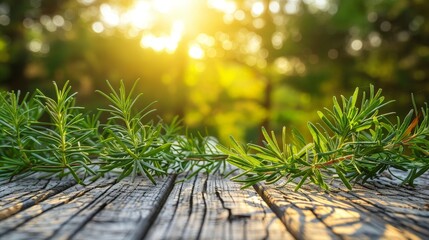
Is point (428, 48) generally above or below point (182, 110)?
above

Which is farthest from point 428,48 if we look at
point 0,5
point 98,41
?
point 0,5

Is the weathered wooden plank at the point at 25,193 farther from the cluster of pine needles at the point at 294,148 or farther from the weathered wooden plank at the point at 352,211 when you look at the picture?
the weathered wooden plank at the point at 352,211

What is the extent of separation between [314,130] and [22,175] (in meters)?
0.88

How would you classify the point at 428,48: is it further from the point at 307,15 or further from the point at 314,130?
the point at 314,130

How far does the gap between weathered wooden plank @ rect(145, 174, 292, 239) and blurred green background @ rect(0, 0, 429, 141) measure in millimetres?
7744

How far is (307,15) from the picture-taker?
1284 centimetres

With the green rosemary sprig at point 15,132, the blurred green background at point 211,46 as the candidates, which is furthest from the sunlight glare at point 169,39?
Result: the green rosemary sprig at point 15,132

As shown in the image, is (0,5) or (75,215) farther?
(0,5)

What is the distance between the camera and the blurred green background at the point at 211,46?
9.80 metres

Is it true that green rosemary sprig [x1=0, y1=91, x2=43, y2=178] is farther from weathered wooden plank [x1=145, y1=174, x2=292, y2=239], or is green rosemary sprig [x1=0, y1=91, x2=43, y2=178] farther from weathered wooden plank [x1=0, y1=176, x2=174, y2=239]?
weathered wooden plank [x1=145, y1=174, x2=292, y2=239]

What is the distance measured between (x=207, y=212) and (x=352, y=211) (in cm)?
26

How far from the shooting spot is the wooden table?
0.67 m

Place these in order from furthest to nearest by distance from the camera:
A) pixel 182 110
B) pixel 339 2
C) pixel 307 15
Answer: pixel 307 15
pixel 339 2
pixel 182 110

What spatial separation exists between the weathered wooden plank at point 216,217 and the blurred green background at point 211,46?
7.74m
